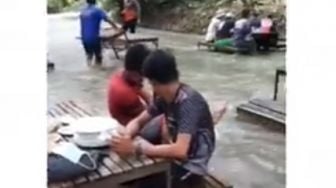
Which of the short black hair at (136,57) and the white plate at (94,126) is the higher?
the short black hair at (136,57)

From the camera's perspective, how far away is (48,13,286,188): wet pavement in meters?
4.79

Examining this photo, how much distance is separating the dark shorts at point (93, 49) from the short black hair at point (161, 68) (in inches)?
297

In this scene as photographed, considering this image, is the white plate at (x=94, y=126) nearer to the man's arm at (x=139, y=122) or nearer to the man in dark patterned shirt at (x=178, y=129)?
the man in dark patterned shirt at (x=178, y=129)

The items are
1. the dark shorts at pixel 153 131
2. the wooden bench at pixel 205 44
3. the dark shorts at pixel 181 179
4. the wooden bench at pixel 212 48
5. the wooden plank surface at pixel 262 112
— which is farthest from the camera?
the wooden bench at pixel 205 44

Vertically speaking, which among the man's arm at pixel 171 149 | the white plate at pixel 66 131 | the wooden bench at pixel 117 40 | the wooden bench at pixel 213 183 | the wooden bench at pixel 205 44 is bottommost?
the wooden bench at pixel 205 44

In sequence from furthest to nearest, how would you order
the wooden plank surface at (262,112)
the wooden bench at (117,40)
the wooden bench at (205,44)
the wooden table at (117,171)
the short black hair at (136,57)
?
1. the wooden bench at (205,44)
2. the wooden bench at (117,40)
3. the wooden plank surface at (262,112)
4. the short black hair at (136,57)
5. the wooden table at (117,171)

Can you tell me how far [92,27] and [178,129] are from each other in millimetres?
7505

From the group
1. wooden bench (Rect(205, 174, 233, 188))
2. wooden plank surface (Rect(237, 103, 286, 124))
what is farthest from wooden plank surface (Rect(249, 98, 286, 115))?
wooden bench (Rect(205, 174, 233, 188))

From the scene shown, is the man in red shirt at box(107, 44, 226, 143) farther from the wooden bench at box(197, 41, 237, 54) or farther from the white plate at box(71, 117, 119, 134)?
the wooden bench at box(197, 41, 237, 54)

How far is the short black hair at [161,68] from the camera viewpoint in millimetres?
2812

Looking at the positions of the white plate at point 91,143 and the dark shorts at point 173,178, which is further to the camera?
the dark shorts at point 173,178

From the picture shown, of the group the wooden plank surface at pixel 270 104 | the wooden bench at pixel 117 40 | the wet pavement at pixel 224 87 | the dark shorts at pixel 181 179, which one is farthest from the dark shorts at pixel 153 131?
the wooden bench at pixel 117 40

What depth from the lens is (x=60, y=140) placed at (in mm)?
3006
